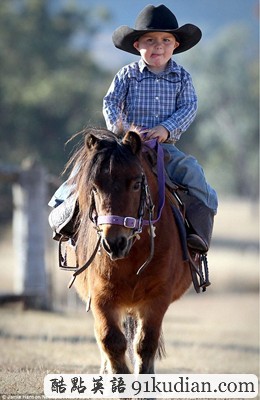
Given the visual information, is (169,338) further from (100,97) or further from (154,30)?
(100,97)

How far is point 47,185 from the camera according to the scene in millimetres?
15305

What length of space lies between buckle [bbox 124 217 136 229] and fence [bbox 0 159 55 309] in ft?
28.5

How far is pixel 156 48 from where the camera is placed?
734 centimetres

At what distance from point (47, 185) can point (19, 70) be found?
34.4 meters

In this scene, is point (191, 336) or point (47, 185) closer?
point (191, 336)

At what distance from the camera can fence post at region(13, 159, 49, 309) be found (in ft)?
48.1

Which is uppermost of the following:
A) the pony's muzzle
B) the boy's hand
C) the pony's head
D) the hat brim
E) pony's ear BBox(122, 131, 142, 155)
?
the hat brim

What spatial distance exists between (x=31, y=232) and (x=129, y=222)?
8.93m

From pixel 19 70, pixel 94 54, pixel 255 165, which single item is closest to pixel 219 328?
pixel 19 70

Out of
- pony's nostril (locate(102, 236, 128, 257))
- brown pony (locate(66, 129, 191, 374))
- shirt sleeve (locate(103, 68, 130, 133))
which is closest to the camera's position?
pony's nostril (locate(102, 236, 128, 257))

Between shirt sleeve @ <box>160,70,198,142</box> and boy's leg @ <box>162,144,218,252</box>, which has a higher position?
shirt sleeve @ <box>160,70,198,142</box>

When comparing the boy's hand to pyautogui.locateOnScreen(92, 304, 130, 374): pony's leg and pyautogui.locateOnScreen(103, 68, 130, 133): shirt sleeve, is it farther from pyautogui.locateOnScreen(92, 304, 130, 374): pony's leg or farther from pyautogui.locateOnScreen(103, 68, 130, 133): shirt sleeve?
pyautogui.locateOnScreen(92, 304, 130, 374): pony's leg

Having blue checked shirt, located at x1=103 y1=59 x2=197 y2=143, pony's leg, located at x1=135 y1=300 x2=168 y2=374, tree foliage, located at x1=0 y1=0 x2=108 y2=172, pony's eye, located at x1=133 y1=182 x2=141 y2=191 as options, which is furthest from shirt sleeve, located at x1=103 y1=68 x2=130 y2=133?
tree foliage, located at x1=0 y1=0 x2=108 y2=172

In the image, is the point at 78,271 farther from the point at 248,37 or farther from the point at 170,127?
the point at 248,37
